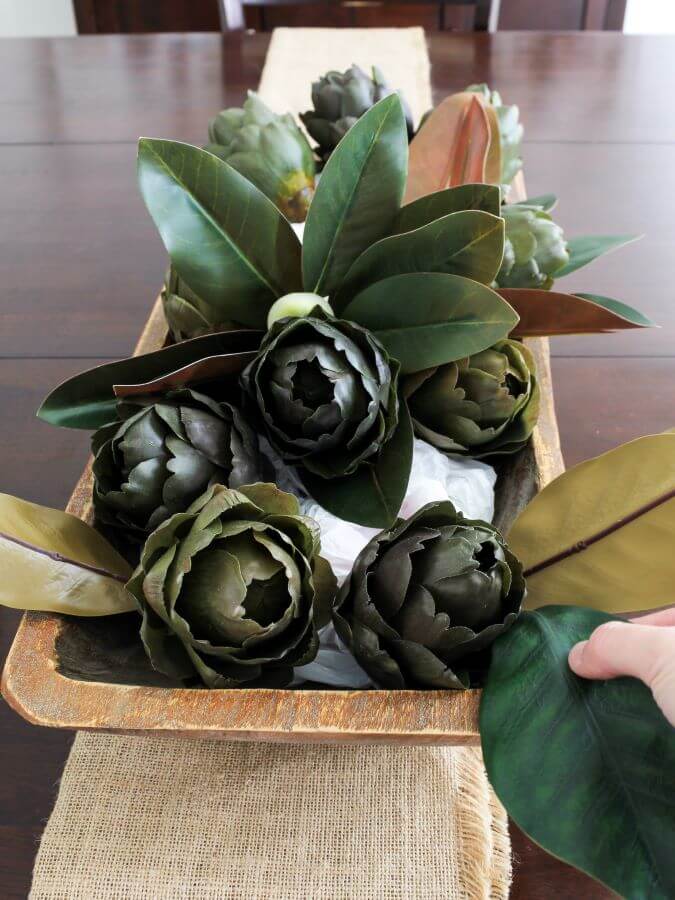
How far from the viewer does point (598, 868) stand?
1.01 ft

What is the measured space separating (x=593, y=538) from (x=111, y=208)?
2.52 feet

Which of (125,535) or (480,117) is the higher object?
(480,117)

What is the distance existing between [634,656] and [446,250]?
0.22 m

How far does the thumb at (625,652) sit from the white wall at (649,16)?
10.6 feet

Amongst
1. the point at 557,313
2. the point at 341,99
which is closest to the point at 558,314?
the point at 557,313

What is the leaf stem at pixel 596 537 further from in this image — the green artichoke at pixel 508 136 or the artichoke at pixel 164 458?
the green artichoke at pixel 508 136

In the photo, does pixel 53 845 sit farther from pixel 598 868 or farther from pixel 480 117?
pixel 480 117

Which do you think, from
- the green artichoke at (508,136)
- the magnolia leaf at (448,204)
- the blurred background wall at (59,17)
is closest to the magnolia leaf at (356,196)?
the magnolia leaf at (448,204)

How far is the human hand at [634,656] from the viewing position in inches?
12.3

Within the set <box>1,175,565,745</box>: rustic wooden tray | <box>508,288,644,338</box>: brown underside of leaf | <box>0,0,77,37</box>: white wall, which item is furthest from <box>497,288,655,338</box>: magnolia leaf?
<box>0,0,77,37</box>: white wall

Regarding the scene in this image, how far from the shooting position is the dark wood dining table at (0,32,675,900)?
2.03 feet

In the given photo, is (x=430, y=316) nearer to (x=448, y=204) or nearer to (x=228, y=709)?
(x=448, y=204)

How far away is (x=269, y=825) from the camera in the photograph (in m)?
0.44

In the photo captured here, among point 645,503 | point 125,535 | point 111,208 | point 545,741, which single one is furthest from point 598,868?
point 111,208
